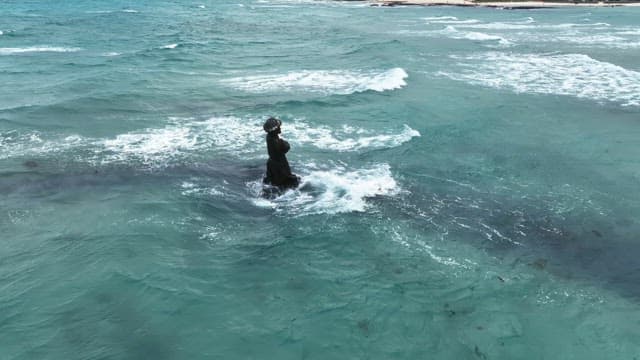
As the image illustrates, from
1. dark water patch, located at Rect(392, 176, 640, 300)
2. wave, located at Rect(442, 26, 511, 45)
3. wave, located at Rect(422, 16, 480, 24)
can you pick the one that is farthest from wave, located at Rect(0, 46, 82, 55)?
wave, located at Rect(422, 16, 480, 24)

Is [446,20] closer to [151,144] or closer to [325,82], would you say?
[325,82]

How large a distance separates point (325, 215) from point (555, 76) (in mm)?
24483

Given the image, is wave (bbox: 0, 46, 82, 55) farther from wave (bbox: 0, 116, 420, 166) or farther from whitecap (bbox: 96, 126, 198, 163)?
whitecap (bbox: 96, 126, 198, 163)

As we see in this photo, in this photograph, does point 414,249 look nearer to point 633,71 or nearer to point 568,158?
point 568,158

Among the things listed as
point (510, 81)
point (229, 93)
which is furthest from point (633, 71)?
point (229, 93)

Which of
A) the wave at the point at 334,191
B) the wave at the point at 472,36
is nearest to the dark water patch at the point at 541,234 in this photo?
the wave at the point at 334,191

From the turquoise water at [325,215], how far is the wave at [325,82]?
28 cm

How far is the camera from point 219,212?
699 inches

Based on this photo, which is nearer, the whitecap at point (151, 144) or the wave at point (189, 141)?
the whitecap at point (151, 144)

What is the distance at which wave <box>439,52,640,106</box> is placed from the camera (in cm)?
3122

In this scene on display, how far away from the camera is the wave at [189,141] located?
22.6m

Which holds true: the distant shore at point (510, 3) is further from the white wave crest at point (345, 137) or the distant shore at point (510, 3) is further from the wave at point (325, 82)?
the white wave crest at point (345, 137)

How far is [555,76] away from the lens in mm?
35312

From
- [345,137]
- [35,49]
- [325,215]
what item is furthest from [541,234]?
[35,49]
